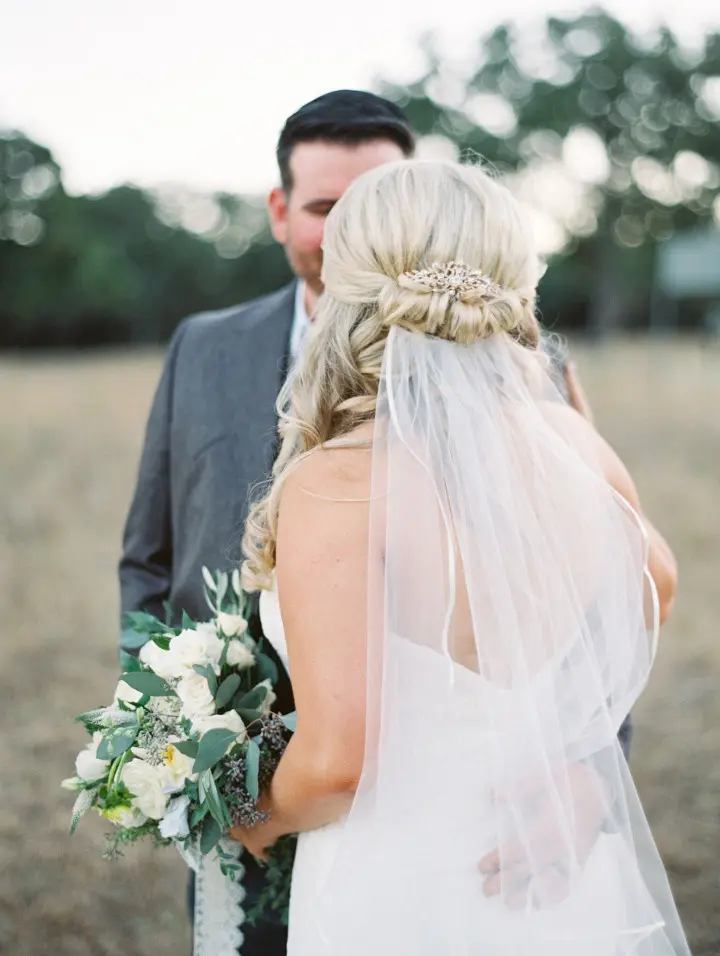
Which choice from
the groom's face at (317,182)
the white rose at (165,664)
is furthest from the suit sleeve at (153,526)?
the white rose at (165,664)

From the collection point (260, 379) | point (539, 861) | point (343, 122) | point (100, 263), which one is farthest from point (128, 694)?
point (100, 263)

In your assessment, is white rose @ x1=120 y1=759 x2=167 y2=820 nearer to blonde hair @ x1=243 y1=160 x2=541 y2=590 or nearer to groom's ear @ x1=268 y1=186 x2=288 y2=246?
blonde hair @ x1=243 y1=160 x2=541 y2=590

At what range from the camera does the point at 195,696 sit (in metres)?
2.09

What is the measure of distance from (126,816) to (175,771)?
0.16m

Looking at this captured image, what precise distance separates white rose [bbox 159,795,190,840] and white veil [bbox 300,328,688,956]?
0.34 m

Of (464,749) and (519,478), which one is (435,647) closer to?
(464,749)

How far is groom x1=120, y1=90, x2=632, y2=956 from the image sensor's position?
2.75m

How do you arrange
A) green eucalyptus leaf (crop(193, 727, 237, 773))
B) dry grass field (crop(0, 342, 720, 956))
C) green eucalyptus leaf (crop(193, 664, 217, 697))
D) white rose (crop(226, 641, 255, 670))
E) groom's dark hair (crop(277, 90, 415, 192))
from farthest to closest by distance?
dry grass field (crop(0, 342, 720, 956)) → groom's dark hair (crop(277, 90, 415, 192)) → white rose (crop(226, 641, 255, 670)) → green eucalyptus leaf (crop(193, 664, 217, 697)) → green eucalyptus leaf (crop(193, 727, 237, 773))

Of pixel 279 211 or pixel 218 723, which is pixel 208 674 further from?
pixel 279 211

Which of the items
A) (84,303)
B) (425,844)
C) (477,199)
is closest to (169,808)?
(425,844)

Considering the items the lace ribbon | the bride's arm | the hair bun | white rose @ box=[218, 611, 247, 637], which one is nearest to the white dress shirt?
white rose @ box=[218, 611, 247, 637]

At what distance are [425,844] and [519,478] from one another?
28.1 inches

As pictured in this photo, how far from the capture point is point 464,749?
1.87m

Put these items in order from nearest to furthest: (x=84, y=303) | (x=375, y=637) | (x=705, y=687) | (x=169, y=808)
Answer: (x=375, y=637), (x=169, y=808), (x=705, y=687), (x=84, y=303)
